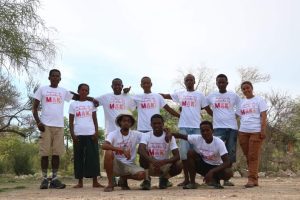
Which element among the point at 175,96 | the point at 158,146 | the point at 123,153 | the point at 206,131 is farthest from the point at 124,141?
the point at 175,96

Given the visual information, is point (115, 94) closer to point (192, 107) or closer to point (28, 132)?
point (192, 107)

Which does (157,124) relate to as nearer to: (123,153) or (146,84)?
(123,153)

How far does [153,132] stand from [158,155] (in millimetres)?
357

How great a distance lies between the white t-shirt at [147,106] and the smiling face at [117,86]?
0.28 m

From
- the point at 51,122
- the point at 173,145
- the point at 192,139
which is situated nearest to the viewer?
the point at 173,145

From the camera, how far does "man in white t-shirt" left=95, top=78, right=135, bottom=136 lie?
8.57m

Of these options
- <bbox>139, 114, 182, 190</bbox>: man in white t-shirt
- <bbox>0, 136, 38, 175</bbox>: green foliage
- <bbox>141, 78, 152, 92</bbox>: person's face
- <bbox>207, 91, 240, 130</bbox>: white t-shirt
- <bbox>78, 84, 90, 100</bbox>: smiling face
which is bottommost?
<bbox>0, 136, 38, 175</bbox>: green foliage

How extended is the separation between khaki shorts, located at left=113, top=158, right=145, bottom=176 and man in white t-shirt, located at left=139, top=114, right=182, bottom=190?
174 millimetres

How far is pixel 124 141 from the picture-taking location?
25.1 feet

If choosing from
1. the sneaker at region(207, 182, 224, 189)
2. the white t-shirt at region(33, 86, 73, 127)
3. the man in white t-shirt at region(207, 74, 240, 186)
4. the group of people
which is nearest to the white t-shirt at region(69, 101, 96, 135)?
the group of people

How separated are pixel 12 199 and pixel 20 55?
4415 mm

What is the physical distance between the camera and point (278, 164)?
607 inches

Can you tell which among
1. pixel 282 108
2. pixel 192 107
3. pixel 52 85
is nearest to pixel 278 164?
pixel 282 108

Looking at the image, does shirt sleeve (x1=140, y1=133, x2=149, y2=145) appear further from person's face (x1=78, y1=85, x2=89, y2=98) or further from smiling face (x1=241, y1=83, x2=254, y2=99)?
smiling face (x1=241, y1=83, x2=254, y2=99)
